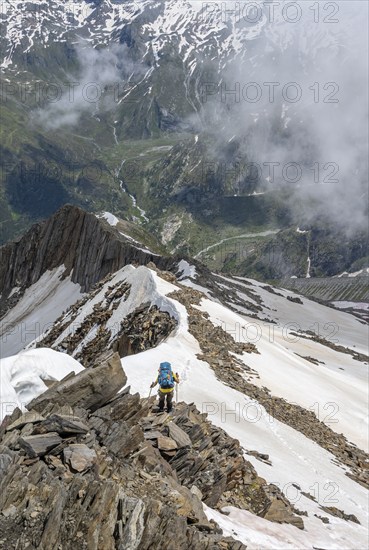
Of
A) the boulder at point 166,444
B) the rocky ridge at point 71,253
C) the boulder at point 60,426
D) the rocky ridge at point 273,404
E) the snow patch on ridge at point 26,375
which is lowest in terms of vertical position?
the rocky ridge at point 71,253

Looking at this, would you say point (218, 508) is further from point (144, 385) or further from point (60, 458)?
point (144, 385)

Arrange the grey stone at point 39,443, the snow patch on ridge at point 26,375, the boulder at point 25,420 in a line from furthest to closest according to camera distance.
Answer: the snow patch on ridge at point 26,375
the boulder at point 25,420
the grey stone at point 39,443

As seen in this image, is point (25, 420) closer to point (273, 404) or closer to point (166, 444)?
point (166, 444)

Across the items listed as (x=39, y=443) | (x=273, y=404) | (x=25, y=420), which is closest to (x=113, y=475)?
(x=39, y=443)

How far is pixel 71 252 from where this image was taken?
90.9 metres

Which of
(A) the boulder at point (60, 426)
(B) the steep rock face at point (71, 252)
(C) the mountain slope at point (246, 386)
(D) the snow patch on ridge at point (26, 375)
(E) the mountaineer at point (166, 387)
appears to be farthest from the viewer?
(B) the steep rock face at point (71, 252)

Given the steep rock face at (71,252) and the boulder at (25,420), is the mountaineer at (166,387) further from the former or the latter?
the steep rock face at (71,252)

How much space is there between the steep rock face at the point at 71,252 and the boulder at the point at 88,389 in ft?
205

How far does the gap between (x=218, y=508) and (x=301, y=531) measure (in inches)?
101

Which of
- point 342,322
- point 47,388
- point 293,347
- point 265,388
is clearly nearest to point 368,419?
point 265,388

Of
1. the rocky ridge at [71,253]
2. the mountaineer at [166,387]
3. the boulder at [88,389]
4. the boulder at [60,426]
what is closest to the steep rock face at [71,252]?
the rocky ridge at [71,253]

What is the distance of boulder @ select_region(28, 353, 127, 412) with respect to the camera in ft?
50.9

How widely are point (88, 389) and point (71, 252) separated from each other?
252 ft

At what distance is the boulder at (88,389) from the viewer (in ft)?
50.9
